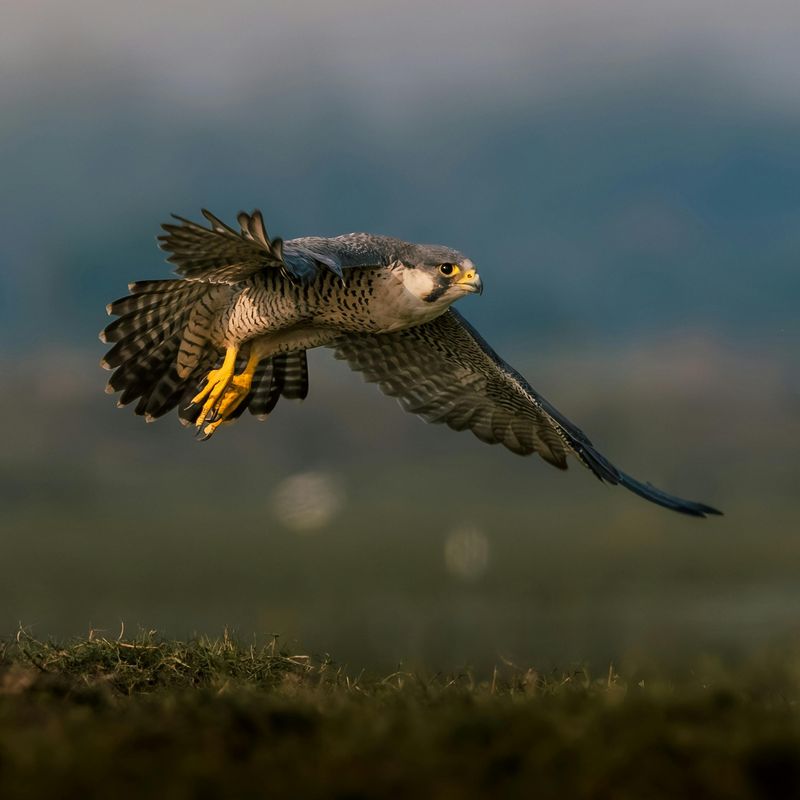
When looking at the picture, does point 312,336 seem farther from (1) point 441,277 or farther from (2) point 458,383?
(2) point 458,383

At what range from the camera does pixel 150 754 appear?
3400 mm

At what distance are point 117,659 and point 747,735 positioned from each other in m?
3.72

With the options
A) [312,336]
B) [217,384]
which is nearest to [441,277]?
[312,336]

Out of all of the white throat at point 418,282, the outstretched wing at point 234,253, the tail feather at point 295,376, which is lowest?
the tail feather at point 295,376

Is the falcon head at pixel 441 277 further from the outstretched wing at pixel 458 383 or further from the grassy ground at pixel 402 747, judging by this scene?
the grassy ground at pixel 402 747

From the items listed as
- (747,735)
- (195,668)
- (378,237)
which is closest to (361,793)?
(747,735)

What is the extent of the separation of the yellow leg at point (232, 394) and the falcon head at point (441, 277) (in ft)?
4.02

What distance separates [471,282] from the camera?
23.5 ft

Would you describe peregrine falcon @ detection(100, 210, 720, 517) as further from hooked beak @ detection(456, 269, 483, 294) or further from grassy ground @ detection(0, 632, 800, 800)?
grassy ground @ detection(0, 632, 800, 800)

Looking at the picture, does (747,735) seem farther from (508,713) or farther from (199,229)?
(199,229)

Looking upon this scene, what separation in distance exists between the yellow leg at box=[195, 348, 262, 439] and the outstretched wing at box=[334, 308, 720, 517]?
0.94 m

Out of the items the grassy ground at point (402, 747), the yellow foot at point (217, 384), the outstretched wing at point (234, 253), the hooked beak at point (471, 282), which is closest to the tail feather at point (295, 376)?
the yellow foot at point (217, 384)

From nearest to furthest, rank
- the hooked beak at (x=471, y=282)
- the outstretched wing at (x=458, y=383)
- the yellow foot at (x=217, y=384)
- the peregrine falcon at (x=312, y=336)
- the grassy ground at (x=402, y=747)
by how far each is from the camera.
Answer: the grassy ground at (x=402, y=747), the peregrine falcon at (x=312, y=336), the hooked beak at (x=471, y=282), the yellow foot at (x=217, y=384), the outstretched wing at (x=458, y=383)

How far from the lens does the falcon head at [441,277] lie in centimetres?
718
